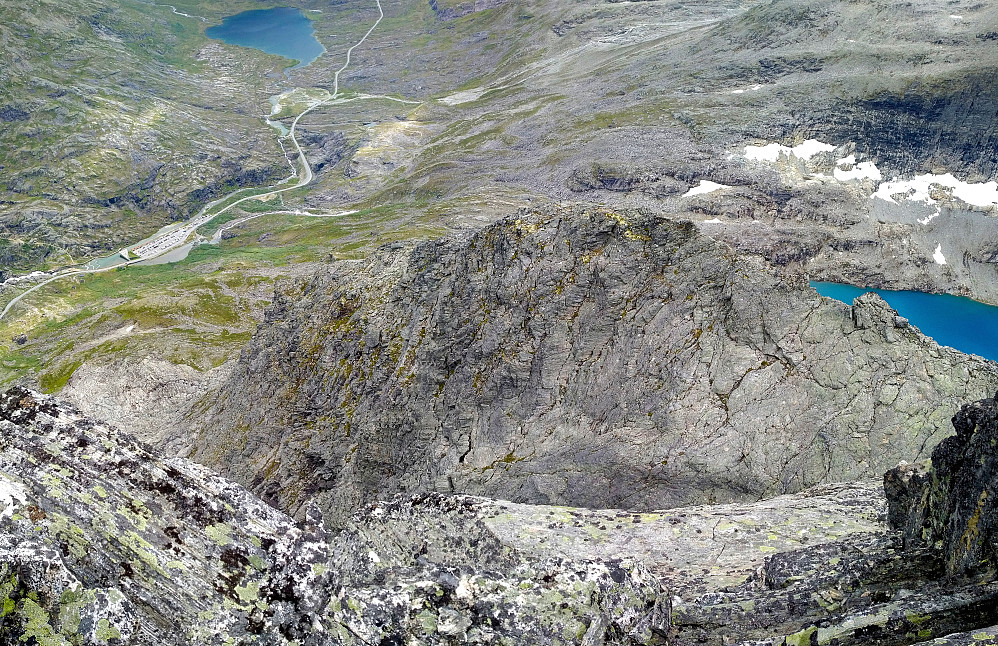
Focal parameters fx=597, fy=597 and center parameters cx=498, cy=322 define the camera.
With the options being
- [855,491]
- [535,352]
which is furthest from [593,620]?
[535,352]

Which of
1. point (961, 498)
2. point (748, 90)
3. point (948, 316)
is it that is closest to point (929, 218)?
point (948, 316)

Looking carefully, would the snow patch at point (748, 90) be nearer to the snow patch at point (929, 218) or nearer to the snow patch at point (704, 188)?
the snow patch at point (704, 188)

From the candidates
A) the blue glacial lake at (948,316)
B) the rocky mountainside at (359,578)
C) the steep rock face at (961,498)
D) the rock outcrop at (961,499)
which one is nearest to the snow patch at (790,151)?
the blue glacial lake at (948,316)

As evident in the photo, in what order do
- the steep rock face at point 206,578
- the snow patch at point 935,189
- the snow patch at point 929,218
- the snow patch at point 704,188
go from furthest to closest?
the snow patch at point 704,188
the snow patch at point 935,189
the snow patch at point 929,218
the steep rock face at point 206,578

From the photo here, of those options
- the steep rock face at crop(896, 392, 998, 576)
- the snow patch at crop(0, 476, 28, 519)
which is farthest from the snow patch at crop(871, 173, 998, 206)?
the snow patch at crop(0, 476, 28, 519)

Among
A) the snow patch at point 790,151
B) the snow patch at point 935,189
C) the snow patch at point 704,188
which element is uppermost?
the snow patch at point 790,151

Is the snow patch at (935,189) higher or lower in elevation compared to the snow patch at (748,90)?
lower

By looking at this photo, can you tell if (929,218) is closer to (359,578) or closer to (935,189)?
(935,189)
